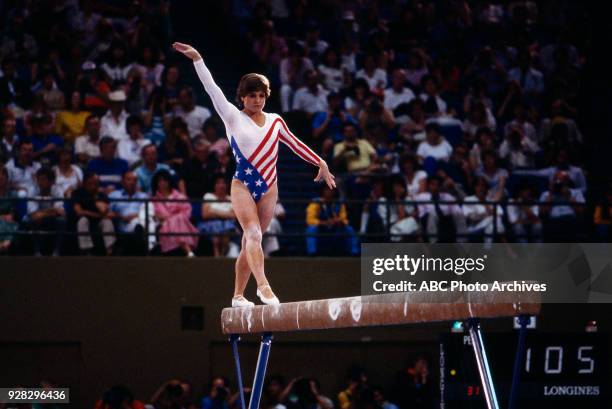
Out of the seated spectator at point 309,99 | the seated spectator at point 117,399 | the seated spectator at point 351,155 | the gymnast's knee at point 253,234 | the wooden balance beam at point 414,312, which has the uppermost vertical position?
the seated spectator at point 309,99

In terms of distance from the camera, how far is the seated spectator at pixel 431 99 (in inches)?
583

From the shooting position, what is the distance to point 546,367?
427 inches

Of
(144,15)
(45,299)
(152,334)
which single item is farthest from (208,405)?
(144,15)

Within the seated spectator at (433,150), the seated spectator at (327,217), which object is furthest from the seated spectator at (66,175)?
the seated spectator at (433,150)

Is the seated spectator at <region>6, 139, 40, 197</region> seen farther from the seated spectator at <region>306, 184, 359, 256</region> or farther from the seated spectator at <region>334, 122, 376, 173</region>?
the seated spectator at <region>334, 122, 376, 173</region>

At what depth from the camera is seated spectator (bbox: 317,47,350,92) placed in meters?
15.1

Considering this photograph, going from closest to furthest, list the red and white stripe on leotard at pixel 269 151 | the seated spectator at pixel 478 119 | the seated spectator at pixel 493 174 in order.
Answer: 1. the red and white stripe on leotard at pixel 269 151
2. the seated spectator at pixel 493 174
3. the seated spectator at pixel 478 119

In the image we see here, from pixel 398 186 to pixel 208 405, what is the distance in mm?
3459

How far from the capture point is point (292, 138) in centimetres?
790

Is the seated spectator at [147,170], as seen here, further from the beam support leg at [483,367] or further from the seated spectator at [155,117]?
the beam support leg at [483,367]

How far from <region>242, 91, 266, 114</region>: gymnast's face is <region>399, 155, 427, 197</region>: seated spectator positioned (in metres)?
5.91

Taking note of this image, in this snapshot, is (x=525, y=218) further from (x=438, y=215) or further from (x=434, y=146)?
(x=434, y=146)

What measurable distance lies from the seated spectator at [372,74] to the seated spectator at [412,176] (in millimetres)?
1905

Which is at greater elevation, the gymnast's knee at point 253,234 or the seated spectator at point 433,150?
the seated spectator at point 433,150
